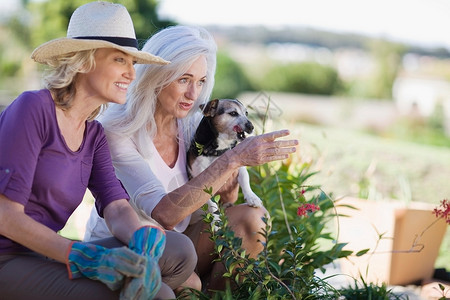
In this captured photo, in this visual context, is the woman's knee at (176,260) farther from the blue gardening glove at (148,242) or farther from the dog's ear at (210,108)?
the dog's ear at (210,108)

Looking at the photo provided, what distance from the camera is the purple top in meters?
2.23

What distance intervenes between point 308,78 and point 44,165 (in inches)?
1022

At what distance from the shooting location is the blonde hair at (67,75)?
248cm

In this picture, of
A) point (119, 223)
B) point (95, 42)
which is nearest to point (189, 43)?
point (95, 42)

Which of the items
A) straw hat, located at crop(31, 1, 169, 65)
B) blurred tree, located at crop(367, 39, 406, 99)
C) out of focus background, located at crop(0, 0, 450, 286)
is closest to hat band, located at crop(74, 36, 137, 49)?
straw hat, located at crop(31, 1, 169, 65)

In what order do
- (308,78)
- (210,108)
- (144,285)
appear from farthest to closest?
(308,78), (210,108), (144,285)

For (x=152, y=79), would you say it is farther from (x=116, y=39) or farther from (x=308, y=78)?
(x=308, y=78)

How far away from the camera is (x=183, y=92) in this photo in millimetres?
A: 3182

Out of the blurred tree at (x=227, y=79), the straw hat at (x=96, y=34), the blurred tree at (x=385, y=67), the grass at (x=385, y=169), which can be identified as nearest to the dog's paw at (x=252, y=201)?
the straw hat at (x=96, y=34)

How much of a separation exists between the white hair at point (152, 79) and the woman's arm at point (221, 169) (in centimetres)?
39

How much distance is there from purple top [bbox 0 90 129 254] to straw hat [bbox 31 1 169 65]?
7.8 inches

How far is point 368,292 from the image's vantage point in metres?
3.56

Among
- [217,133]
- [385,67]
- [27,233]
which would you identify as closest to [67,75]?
[27,233]

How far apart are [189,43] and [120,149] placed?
0.64 meters
